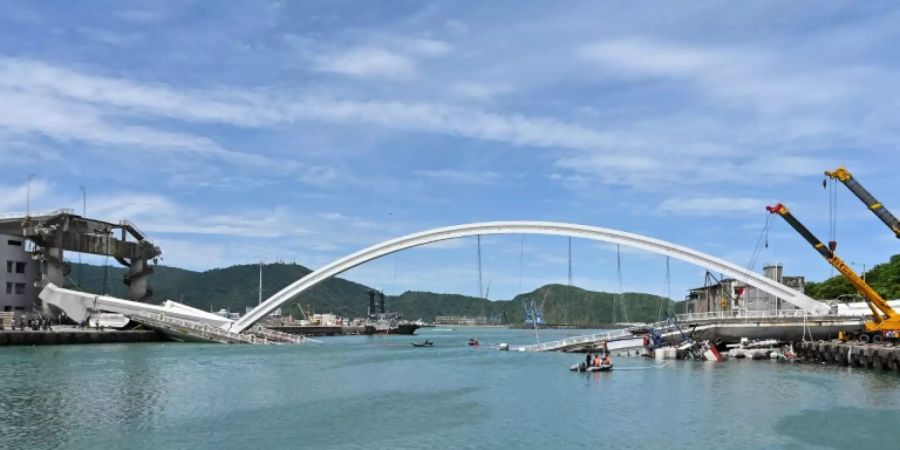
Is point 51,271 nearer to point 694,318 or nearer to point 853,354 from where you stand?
point 694,318

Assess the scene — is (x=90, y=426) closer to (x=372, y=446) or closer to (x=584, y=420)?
(x=372, y=446)

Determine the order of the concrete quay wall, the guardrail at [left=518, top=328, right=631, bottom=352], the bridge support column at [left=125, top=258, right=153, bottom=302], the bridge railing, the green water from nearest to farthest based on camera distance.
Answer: the green water < the bridge railing < the concrete quay wall < the guardrail at [left=518, top=328, right=631, bottom=352] < the bridge support column at [left=125, top=258, right=153, bottom=302]

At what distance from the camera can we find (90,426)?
28.9 metres

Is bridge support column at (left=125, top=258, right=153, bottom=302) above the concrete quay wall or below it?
above

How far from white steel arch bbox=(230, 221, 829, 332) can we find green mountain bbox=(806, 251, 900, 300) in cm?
3780

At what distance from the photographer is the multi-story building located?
8838cm

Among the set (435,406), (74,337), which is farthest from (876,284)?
(74,337)

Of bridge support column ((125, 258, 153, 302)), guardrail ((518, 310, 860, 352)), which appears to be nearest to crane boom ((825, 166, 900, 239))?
guardrail ((518, 310, 860, 352))

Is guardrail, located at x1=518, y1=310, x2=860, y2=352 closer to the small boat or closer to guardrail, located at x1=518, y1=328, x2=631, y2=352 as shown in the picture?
guardrail, located at x1=518, y1=328, x2=631, y2=352

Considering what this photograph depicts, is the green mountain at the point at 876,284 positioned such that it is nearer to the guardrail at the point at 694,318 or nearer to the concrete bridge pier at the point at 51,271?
the guardrail at the point at 694,318

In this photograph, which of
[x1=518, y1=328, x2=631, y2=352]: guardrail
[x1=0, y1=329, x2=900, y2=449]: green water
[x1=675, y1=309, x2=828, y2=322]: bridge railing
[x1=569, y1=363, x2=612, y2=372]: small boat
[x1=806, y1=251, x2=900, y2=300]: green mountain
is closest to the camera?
[x1=0, y1=329, x2=900, y2=449]: green water

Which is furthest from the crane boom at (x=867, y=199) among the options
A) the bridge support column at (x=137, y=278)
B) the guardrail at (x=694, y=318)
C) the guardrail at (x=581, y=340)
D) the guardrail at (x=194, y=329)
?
the bridge support column at (x=137, y=278)

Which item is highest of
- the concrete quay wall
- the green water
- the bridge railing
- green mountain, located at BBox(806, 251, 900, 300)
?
green mountain, located at BBox(806, 251, 900, 300)

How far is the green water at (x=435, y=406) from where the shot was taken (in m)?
28.1
